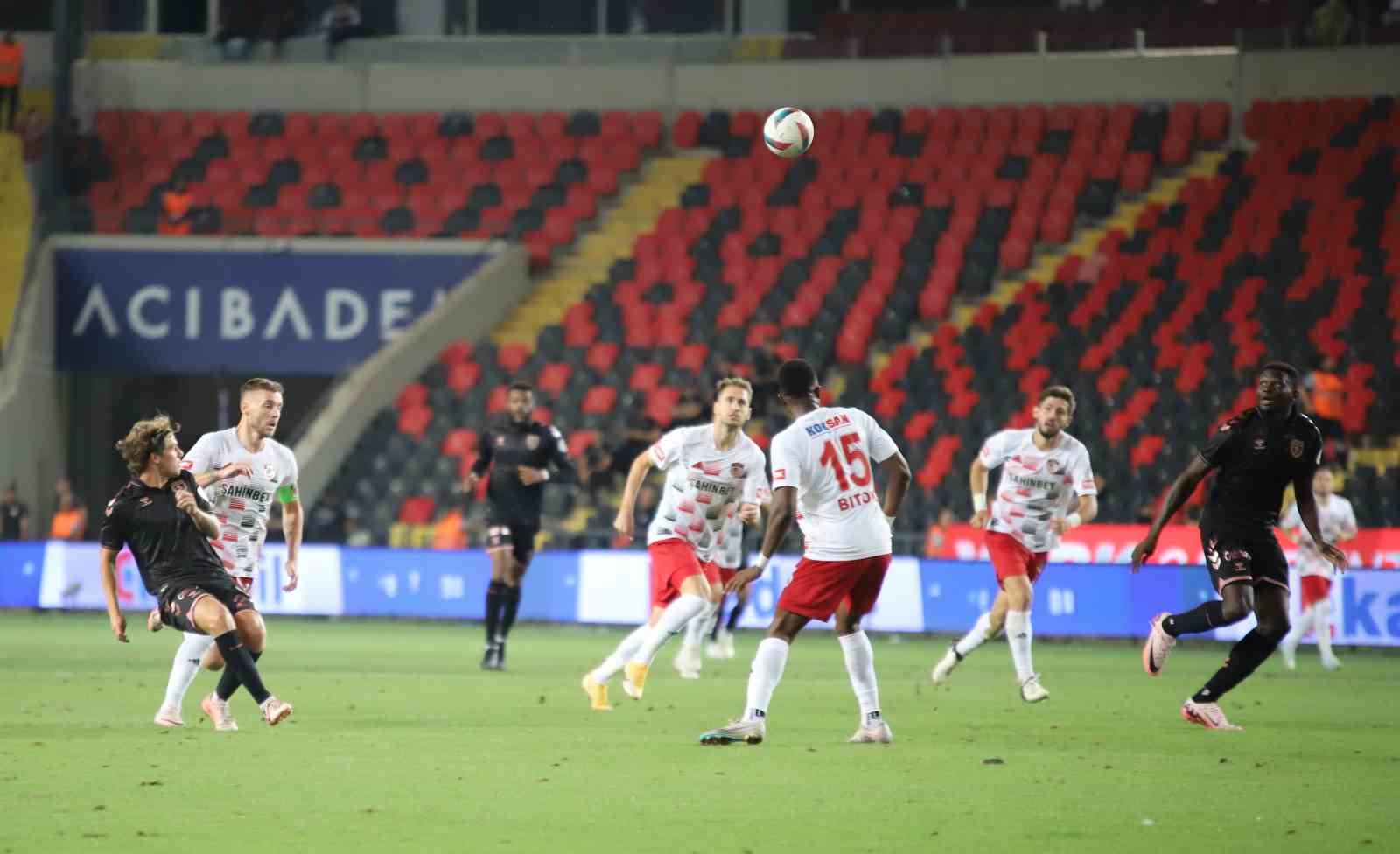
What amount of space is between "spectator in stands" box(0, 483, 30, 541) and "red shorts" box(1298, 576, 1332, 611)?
17.5 meters

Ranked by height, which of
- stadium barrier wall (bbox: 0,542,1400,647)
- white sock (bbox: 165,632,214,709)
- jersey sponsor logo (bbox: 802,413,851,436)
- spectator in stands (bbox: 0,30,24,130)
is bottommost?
stadium barrier wall (bbox: 0,542,1400,647)

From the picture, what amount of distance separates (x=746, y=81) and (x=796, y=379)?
25.7 meters

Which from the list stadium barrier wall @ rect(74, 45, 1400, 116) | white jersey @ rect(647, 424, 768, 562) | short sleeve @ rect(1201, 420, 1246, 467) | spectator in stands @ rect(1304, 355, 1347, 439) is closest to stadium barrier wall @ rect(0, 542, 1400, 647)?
spectator in stands @ rect(1304, 355, 1347, 439)

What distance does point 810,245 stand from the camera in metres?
33.1

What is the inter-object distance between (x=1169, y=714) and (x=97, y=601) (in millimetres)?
17196

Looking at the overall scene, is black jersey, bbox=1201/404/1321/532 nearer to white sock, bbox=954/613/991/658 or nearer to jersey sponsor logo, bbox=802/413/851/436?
jersey sponsor logo, bbox=802/413/851/436

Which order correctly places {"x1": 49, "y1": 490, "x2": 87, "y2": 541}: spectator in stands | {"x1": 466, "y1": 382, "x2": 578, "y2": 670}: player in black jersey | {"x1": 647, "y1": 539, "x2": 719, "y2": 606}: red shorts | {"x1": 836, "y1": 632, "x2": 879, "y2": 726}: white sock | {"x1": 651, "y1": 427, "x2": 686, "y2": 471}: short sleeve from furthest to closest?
{"x1": 49, "y1": 490, "x2": 87, "y2": 541}: spectator in stands, {"x1": 466, "y1": 382, "x2": 578, "y2": 670}: player in black jersey, {"x1": 651, "y1": 427, "x2": 686, "y2": 471}: short sleeve, {"x1": 647, "y1": 539, "x2": 719, "y2": 606}: red shorts, {"x1": 836, "y1": 632, "x2": 879, "y2": 726}: white sock

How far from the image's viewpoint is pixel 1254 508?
13125mm

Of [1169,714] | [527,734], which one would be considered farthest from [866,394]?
[527,734]

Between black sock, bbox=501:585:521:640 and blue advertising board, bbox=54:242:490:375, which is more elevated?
blue advertising board, bbox=54:242:490:375

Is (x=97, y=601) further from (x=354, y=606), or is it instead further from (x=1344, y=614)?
(x=1344, y=614)

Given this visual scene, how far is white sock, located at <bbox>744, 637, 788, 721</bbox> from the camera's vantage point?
11.8 meters

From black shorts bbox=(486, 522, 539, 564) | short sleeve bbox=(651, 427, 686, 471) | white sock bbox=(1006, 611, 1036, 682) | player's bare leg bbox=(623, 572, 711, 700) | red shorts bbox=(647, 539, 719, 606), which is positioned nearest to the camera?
player's bare leg bbox=(623, 572, 711, 700)

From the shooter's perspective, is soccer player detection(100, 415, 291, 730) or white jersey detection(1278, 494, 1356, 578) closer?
soccer player detection(100, 415, 291, 730)
